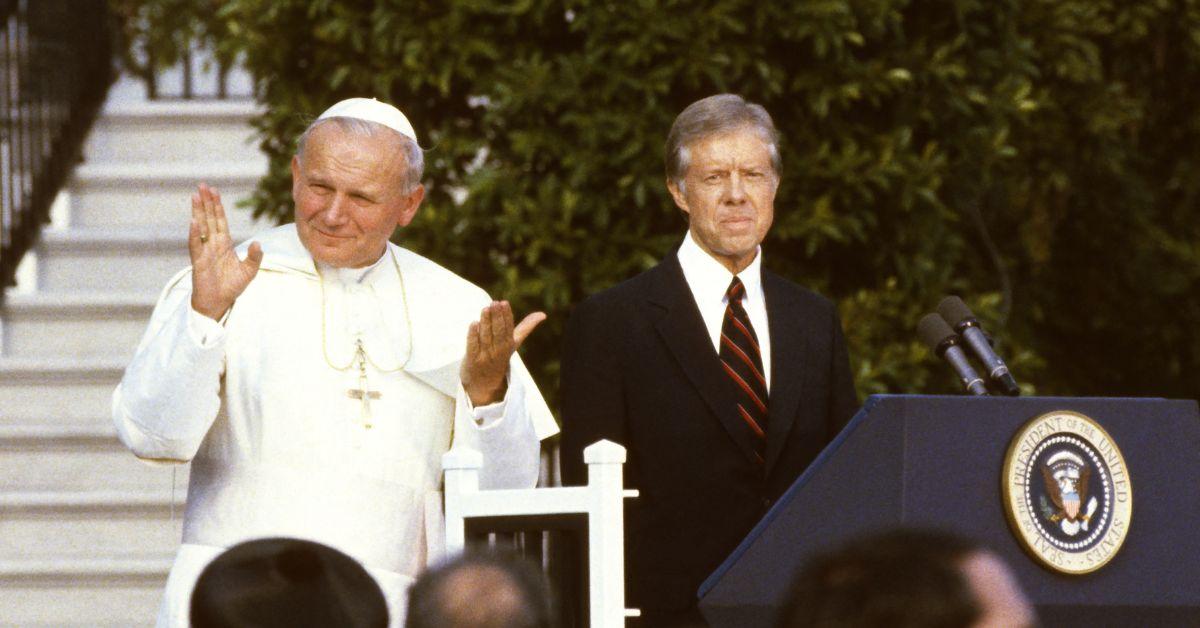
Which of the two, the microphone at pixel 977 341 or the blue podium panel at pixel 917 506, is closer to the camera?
the blue podium panel at pixel 917 506

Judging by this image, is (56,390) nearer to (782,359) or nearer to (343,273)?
(343,273)

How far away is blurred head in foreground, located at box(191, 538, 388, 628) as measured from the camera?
1.95 meters

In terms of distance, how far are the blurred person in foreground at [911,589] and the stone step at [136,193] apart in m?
7.59

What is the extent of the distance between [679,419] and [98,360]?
4553 millimetres

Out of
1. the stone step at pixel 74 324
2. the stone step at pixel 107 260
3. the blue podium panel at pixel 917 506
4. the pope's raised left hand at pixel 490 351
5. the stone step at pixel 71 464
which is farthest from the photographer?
the stone step at pixel 107 260

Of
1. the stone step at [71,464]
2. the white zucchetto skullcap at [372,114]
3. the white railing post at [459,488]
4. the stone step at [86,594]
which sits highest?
the white zucchetto skullcap at [372,114]

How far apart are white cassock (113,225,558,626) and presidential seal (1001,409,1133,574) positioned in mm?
1042

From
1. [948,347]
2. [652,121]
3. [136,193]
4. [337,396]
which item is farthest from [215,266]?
[136,193]

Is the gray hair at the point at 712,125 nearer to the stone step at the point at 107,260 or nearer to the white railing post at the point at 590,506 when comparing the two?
the white railing post at the point at 590,506

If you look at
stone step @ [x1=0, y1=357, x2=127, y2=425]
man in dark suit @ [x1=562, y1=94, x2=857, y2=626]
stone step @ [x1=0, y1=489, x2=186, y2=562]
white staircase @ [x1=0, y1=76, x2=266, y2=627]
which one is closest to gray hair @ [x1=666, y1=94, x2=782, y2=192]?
man in dark suit @ [x1=562, y1=94, x2=857, y2=626]

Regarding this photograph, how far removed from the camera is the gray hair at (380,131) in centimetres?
407

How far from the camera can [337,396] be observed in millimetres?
4000

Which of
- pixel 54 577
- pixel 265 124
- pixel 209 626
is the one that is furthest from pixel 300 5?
pixel 209 626

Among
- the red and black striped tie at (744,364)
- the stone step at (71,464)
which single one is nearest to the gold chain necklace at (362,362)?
the red and black striped tie at (744,364)
